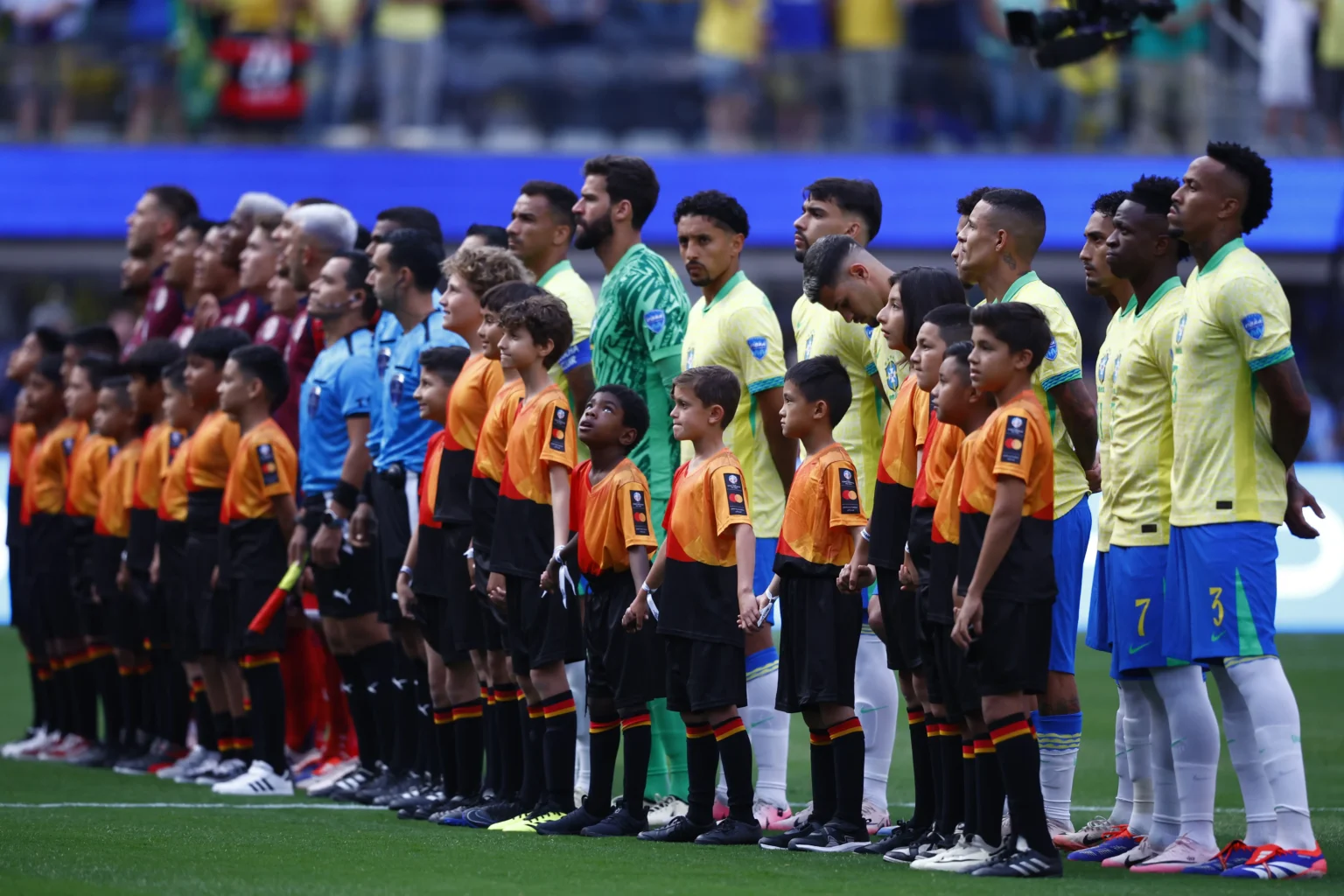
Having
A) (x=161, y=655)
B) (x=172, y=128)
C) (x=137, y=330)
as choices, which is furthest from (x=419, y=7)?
(x=161, y=655)

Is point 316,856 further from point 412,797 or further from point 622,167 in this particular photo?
point 622,167

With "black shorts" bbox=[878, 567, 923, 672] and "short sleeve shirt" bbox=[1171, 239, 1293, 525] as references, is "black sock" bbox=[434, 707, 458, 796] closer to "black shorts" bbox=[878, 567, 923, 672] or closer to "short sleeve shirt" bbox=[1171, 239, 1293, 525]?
"black shorts" bbox=[878, 567, 923, 672]

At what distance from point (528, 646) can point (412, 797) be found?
117cm

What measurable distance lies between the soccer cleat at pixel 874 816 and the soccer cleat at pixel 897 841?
0.48m

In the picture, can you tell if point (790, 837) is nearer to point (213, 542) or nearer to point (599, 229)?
point (599, 229)

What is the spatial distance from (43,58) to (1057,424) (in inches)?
607

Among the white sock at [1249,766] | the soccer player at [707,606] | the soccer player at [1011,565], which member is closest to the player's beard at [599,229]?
the soccer player at [707,606]

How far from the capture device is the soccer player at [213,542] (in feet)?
31.8

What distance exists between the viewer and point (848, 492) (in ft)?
23.7

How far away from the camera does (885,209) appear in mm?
18672

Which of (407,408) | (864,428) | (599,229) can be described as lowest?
(864,428)

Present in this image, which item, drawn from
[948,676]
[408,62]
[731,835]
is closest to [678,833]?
[731,835]

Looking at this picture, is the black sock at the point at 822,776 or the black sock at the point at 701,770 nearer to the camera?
the black sock at the point at 822,776

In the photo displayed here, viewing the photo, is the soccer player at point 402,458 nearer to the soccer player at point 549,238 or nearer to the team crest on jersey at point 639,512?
the soccer player at point 549,238
